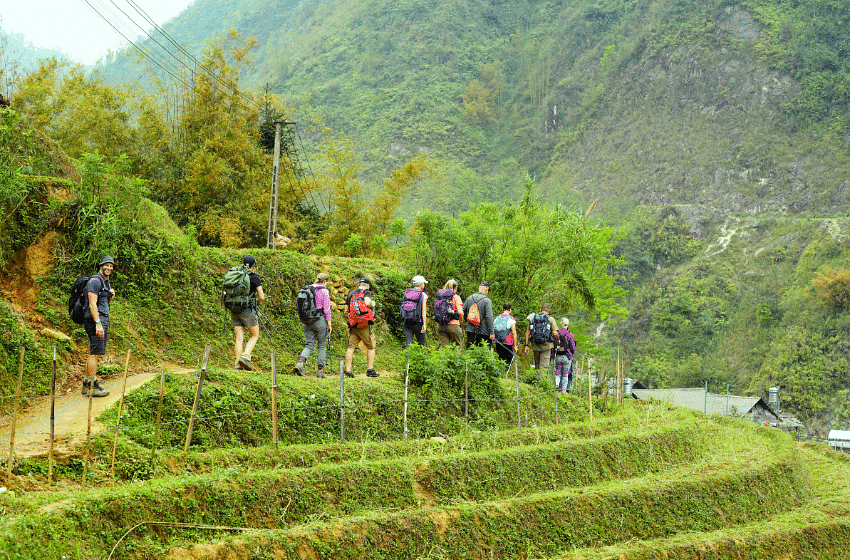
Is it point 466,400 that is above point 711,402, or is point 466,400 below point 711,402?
above

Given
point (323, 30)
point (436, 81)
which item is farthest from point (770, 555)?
point (323, 30)

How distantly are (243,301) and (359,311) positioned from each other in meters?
1.85

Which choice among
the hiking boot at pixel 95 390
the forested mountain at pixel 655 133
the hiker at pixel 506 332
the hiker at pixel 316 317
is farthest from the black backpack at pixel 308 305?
the forested mountain at pixel 655 133

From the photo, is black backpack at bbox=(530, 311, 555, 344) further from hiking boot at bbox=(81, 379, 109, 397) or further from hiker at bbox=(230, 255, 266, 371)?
hiking boot at bbox=(81, 379, 109, 397)

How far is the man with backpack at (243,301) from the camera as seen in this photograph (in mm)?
10016

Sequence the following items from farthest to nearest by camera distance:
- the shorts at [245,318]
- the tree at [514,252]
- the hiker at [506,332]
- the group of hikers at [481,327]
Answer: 1. the tree at [514,252]
2. the hiker at [506,332]
3. the group of hikers at [481,327]
4. the shorts at [245,318]

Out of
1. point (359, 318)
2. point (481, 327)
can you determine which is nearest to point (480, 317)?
point (481, 327)

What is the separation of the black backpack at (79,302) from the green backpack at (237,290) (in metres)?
1.91

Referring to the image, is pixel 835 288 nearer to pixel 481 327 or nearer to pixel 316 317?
pixel 481 327

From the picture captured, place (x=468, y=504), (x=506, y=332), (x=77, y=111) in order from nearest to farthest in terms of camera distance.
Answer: (x=468, y=504) < (x=506, y=332) < (x=77, y=111)

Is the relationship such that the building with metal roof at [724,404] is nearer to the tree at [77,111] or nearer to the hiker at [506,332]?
the hiker at [506,332]

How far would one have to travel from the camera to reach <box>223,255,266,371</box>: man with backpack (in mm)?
10016

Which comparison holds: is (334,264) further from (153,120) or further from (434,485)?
(153,120)

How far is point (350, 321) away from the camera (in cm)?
1114
